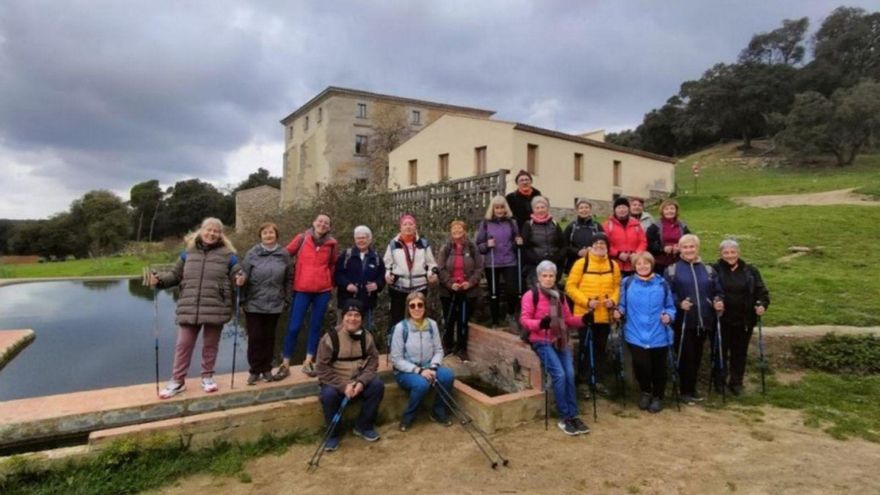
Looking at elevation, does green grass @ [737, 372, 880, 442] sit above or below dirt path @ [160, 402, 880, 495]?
above

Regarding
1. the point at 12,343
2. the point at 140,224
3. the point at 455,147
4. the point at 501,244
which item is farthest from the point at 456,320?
the point at 140,224

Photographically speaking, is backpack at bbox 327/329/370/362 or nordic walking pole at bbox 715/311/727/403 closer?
backpack at bbox 327/329/370/362

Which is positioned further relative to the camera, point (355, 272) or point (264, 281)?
point (355, 272)

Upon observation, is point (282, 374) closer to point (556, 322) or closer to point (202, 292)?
point (202, 292)

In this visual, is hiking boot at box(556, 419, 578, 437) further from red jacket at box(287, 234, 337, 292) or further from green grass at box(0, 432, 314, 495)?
red jacket at box(287, 234, 337, 292)

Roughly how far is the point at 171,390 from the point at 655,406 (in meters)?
4.31

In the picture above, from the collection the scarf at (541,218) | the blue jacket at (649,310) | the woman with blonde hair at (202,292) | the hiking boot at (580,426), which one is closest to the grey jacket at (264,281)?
the woman with blonde hair at (202,292)

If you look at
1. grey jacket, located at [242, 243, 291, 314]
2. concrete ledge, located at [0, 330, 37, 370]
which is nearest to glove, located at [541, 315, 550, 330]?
grey jacket, located at [242, 243, 291, 314]

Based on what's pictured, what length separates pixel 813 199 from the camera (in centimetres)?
1775

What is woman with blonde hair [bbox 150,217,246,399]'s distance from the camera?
4156mm

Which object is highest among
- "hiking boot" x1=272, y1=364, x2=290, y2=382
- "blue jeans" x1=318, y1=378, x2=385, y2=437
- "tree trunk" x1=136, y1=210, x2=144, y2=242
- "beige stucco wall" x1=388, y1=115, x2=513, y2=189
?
"beige stucco wall" x1=388, y1=115, x2=513, y2=189

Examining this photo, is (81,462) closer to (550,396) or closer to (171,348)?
(550,396)

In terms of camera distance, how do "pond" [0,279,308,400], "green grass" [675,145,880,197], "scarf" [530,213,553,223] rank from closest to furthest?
"scarf" [530,213,553,223]
"pond" [0,279,308,400]
"green grass" [675,145,880,197]

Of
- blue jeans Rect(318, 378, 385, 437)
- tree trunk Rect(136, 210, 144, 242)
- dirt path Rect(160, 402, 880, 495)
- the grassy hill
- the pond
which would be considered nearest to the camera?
dirt path Rect(160, 402, 880, 495)
